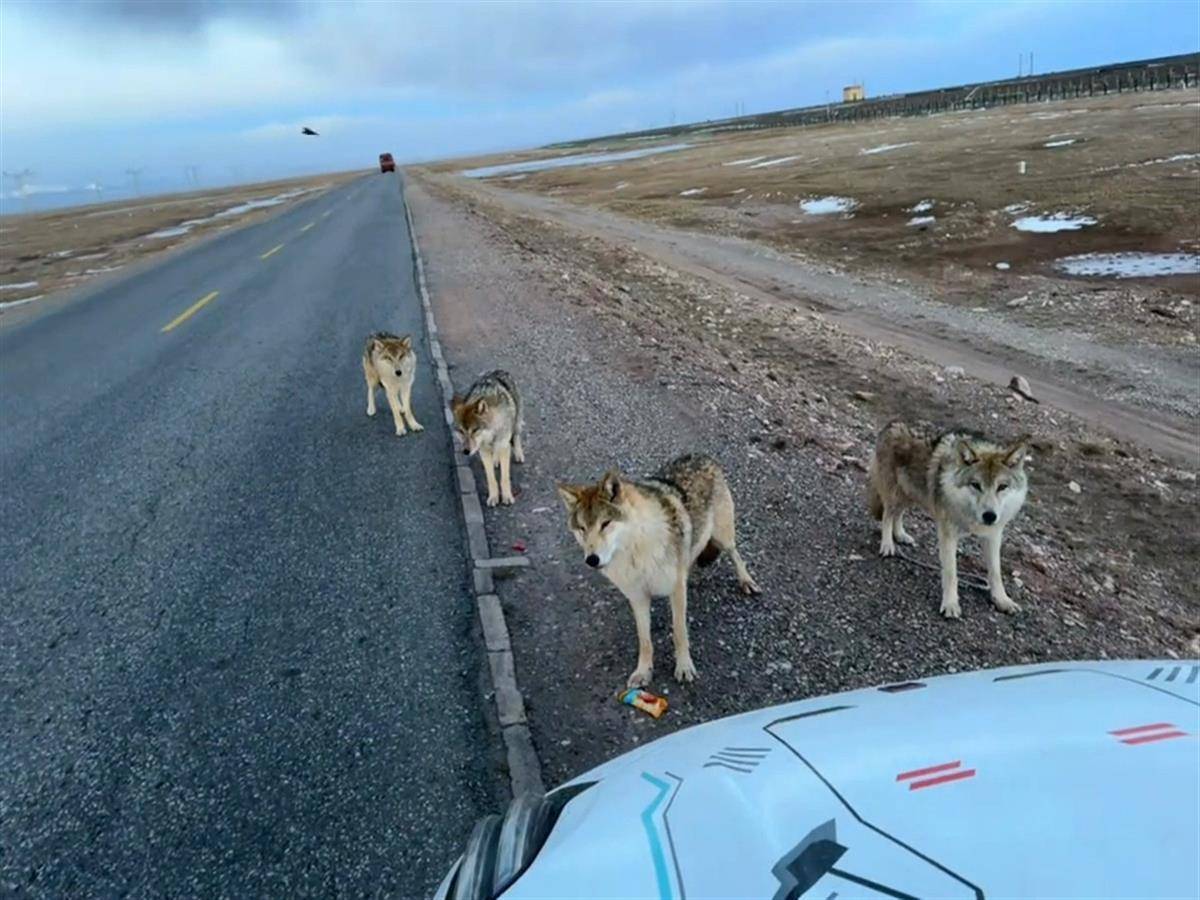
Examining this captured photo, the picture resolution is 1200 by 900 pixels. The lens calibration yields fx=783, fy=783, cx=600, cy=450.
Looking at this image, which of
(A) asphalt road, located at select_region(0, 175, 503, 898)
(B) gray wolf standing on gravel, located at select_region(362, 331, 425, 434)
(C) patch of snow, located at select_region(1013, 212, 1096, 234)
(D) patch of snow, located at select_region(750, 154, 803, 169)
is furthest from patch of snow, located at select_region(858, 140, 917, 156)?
(B) gray wolf standing on gravel, located at select_region(362, 331, 425, 434)

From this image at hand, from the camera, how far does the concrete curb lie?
391 cm

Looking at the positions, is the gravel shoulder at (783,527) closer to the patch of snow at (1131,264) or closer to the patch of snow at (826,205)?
the patch of snow at (1131,264)

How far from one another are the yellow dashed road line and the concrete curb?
983cm

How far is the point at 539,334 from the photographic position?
12531 mm

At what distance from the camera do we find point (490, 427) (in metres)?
6.87

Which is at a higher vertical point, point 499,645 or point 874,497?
point 874,497

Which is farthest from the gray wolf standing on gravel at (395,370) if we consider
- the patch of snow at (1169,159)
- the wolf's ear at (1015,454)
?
the patch of snow at (1169,159)

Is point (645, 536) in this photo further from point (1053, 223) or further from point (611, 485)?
point (1053, 223)

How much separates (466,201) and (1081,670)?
41059mm

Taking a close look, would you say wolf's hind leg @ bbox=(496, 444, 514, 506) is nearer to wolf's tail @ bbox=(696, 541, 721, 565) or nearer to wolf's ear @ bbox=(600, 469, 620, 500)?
wolf's tail @ bbox=(696, 541, 721, 565)

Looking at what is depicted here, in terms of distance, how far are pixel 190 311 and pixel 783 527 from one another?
1497cm

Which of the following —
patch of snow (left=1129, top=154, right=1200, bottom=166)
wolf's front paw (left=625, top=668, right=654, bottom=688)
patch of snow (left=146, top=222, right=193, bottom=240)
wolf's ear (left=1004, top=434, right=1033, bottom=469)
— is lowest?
wolf's front paw (left=625, top=668, right=654, bottom=688)

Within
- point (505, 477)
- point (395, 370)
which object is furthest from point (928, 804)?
point (395, 370)

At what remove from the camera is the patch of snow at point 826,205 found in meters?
30.8
